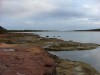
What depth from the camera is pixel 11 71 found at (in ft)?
35.1

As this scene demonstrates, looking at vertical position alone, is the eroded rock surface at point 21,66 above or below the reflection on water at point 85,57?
above

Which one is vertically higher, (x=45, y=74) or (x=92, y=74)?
(x=45, y=74)

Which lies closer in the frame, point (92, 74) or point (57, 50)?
point (92, 74)

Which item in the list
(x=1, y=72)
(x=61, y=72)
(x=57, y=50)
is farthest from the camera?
(x=57, y=50)

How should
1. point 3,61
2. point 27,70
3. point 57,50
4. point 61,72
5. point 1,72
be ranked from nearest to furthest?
point 1,72, point 27,70, point 3,61, point 61,72, point 57,50

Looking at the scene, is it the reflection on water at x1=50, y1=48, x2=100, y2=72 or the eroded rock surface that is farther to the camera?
the reflection on water at x1=50, y1=48, x2=100, y2=72

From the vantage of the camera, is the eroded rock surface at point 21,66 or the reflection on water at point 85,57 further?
the reflection on water at point 85,57

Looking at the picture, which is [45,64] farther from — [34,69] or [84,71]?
[84,71]

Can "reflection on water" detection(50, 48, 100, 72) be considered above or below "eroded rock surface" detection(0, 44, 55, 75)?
below

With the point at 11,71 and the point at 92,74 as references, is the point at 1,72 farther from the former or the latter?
the point at 92,74

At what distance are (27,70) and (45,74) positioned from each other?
143 cm

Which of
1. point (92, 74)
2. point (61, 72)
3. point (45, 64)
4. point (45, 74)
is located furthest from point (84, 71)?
point (45, 74)

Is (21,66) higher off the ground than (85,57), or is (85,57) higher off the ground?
(21,66)

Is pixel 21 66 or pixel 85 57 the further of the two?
pixel 85 57
